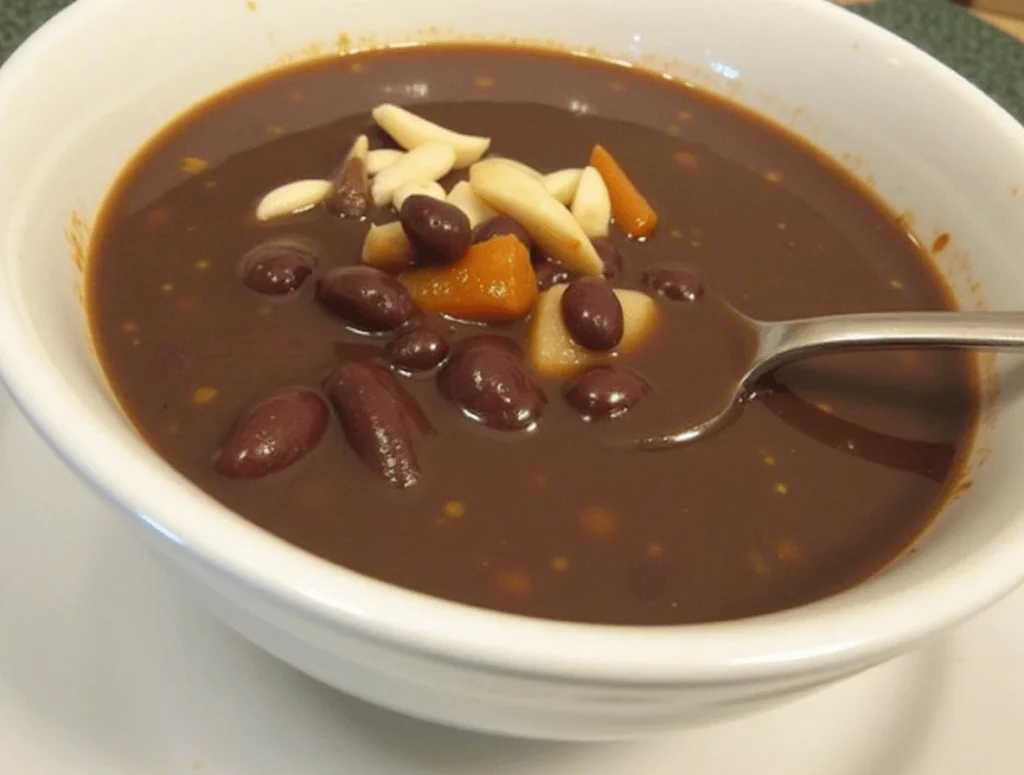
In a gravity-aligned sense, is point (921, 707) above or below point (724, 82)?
below

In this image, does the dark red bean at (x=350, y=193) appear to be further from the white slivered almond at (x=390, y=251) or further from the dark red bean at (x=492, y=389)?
the dark red bean at (x=492, y=389)

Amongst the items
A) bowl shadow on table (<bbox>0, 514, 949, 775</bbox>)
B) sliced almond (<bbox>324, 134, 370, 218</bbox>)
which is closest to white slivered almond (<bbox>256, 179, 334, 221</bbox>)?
sliced almond (<bbox>324, 134, 370, 218</bbox>)

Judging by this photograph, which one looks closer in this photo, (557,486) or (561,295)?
(557,486)

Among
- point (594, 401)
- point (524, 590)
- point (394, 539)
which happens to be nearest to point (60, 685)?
point (394, 539)

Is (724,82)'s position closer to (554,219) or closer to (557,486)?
(554,219)

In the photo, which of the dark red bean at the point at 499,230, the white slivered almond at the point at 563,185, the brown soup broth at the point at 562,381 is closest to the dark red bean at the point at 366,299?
the brown soup broth at the point at 562,381

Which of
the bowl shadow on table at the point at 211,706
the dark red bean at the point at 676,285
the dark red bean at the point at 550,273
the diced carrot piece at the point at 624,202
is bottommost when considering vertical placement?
the bowl shadow on table at the point at 211,706
